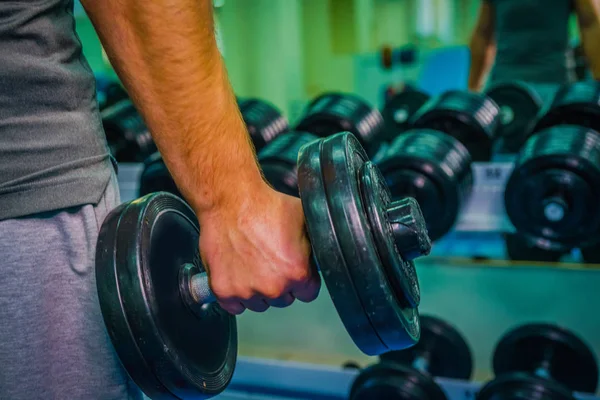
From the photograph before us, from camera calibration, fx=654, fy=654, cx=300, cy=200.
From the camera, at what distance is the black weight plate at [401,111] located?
7.75 ft

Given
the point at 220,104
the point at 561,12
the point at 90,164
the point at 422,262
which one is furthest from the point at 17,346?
the point at 561,12

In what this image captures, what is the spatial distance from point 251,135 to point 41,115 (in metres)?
1.30

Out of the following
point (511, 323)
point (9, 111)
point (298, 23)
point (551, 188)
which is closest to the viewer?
point (9, 111)

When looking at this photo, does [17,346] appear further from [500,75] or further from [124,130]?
[500,75]

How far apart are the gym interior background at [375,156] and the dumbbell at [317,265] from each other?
0.34 meters

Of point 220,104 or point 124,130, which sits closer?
point 220,104

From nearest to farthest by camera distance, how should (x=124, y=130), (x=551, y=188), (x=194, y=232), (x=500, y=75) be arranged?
(x=194, y=232)
(x=551, y=188)
(x=124, y=130)
(x=500, y=75)

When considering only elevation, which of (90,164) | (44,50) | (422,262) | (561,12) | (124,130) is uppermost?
(44,50)

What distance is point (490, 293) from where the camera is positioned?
1871 millimetres

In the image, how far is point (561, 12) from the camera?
2.06m

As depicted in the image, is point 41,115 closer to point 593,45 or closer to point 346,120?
point 346,120

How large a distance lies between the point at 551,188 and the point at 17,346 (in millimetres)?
1158

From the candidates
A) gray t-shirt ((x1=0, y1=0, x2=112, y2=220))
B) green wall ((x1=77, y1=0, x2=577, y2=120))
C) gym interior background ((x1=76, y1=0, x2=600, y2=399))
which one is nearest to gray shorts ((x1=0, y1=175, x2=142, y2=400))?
gray t-shirt ((x1=0, y1=0, x2=112, y2=220))

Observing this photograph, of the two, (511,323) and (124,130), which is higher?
(124,130)
